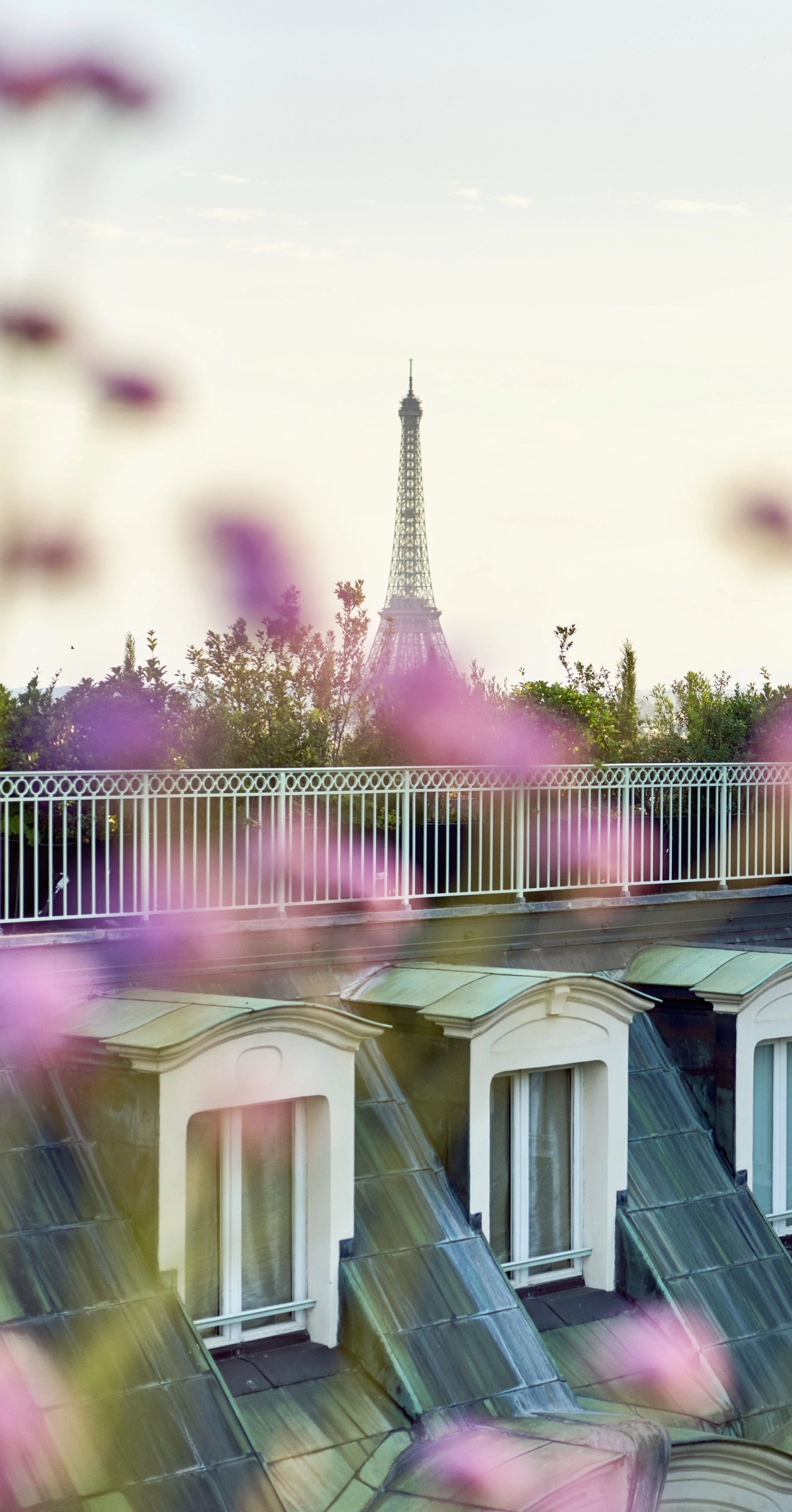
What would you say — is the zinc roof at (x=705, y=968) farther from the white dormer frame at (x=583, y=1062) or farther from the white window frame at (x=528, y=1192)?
the white window frame at (x=528, y=1192)

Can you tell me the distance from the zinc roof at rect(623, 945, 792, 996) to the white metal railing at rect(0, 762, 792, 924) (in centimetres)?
67

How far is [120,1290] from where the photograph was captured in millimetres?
8117

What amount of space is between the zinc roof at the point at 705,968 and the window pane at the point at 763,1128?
0.59 metres

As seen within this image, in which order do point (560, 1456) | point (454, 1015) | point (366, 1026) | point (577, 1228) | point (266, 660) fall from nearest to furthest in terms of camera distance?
point (560, 1456), point (366, 1026), point (454, 1015), point (577, 1228), point (266, 660)

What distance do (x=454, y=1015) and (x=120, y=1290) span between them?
2.71m

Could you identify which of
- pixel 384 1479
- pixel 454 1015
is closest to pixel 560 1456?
pixel 384 1479

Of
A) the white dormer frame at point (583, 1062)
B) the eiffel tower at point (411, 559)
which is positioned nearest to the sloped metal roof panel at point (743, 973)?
the white dormer frame at point (583, 1062)

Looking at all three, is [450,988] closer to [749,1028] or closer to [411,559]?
[749,1028]

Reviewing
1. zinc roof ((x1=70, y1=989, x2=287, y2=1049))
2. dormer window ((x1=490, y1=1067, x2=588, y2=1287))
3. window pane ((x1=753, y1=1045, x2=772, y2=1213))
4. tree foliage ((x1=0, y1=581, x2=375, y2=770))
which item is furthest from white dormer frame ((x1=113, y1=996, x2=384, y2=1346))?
tree foliage ((x1=0, y1=581, x2=375, y2=770))

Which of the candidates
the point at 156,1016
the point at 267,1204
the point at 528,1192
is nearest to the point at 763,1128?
the point at 528,1192

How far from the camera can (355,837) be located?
13.6 m

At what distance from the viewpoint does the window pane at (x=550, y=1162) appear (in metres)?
10.5

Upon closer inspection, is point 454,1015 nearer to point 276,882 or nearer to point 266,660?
point 276,882

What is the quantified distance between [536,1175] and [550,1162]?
0.13 m
